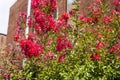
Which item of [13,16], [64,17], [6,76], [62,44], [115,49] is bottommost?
[6,76]

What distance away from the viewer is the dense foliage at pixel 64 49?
6.88m

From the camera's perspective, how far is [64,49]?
7.27m

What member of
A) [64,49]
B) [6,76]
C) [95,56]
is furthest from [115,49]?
[6,76]

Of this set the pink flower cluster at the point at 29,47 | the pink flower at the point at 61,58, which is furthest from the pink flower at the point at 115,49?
the pink flower cluster at the point at 29,47

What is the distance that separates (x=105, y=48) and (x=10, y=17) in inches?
666

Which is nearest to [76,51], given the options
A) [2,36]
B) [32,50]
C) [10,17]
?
[32,50]

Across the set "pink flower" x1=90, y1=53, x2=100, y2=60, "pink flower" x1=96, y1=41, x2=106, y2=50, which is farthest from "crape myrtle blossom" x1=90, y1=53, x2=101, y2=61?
"pink flower" x1=96, y1=41, x2=106, y2=50

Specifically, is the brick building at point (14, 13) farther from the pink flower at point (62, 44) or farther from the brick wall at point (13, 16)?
the pink flower at point (62, 44)

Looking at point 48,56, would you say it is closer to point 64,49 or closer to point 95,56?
point 64,49

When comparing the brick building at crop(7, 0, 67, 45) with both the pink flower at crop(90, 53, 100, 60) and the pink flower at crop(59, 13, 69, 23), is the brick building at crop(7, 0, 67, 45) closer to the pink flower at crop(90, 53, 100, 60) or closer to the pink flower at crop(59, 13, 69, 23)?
the pink flower at crop(59, 13, 69, 23)

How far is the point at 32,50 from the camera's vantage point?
21.8ft

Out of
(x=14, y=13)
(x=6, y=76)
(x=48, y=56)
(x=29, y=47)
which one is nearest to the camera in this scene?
(x=29, y=47)

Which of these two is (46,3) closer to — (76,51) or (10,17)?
(76,51)

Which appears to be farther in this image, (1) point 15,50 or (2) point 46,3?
(1) point 15,50
